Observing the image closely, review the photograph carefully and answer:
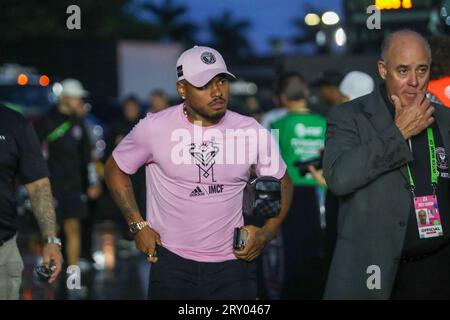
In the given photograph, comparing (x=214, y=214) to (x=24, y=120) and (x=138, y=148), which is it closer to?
(x=138, y=148)

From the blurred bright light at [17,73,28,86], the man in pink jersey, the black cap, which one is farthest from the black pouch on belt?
the blurred bright light at [17,73,28,86]

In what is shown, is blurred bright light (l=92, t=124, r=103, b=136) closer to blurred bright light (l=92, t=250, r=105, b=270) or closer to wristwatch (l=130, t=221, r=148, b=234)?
blurred bright light (l=92, t=250, r=105, b=270)

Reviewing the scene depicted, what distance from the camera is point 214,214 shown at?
6039mm

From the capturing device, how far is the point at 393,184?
545 centimetres

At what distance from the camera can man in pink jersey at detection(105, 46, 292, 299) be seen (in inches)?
236

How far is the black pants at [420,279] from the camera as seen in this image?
5.55m

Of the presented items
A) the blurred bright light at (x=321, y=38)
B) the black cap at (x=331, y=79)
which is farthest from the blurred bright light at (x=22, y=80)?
the black cap at (x=331, y=79)

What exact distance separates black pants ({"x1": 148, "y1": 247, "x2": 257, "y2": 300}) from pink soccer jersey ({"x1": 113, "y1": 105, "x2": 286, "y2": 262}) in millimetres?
44

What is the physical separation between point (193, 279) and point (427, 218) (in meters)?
1.30

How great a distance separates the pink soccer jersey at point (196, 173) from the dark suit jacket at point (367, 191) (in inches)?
25.0

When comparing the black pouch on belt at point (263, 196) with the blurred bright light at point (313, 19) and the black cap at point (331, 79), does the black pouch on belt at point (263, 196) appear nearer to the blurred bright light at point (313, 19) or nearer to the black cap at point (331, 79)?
the black cap at point (331, 79)

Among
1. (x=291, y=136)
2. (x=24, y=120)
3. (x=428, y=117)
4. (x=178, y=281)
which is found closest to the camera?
(x=428, y=117)

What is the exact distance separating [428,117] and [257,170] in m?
1.20

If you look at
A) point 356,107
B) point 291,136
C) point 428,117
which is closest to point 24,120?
point 356,107
